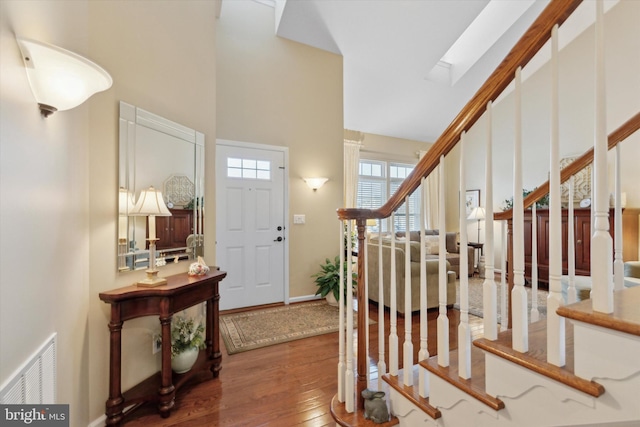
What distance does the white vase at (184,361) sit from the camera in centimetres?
194

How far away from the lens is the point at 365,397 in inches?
55.6

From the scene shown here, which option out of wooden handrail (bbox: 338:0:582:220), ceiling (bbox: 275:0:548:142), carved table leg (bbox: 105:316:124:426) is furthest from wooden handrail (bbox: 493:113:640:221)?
ceiling (bbox: 275:0:548:142)

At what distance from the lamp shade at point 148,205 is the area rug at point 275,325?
1443 mm

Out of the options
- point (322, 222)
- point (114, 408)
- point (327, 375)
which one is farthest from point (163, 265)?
point (322, 222)

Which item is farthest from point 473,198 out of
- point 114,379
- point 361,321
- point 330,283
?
point 114,379

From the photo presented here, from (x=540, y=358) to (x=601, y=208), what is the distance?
0.46 metres

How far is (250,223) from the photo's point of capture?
3605mm

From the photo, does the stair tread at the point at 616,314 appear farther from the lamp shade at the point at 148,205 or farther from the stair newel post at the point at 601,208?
the lamp shade at the point at 148,205

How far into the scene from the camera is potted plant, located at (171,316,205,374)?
6.38 ft

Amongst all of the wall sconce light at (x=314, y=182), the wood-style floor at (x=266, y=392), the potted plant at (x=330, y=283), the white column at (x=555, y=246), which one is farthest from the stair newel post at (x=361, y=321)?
the wall sconce light at (x=314, y=182)

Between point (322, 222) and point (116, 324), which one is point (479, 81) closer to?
point (322, 222)

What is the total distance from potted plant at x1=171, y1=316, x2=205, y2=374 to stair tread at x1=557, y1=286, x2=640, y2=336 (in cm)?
209

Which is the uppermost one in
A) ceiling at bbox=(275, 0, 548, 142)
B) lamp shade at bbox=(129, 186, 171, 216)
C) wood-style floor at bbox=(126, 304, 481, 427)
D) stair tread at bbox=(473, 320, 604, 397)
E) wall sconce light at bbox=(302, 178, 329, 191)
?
ceiling at bbox=(275, 0, 548, 142)

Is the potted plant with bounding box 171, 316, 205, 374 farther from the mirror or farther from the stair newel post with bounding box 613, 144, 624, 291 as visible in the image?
the stair newel post with bounding box 613, 144, 624, 291
